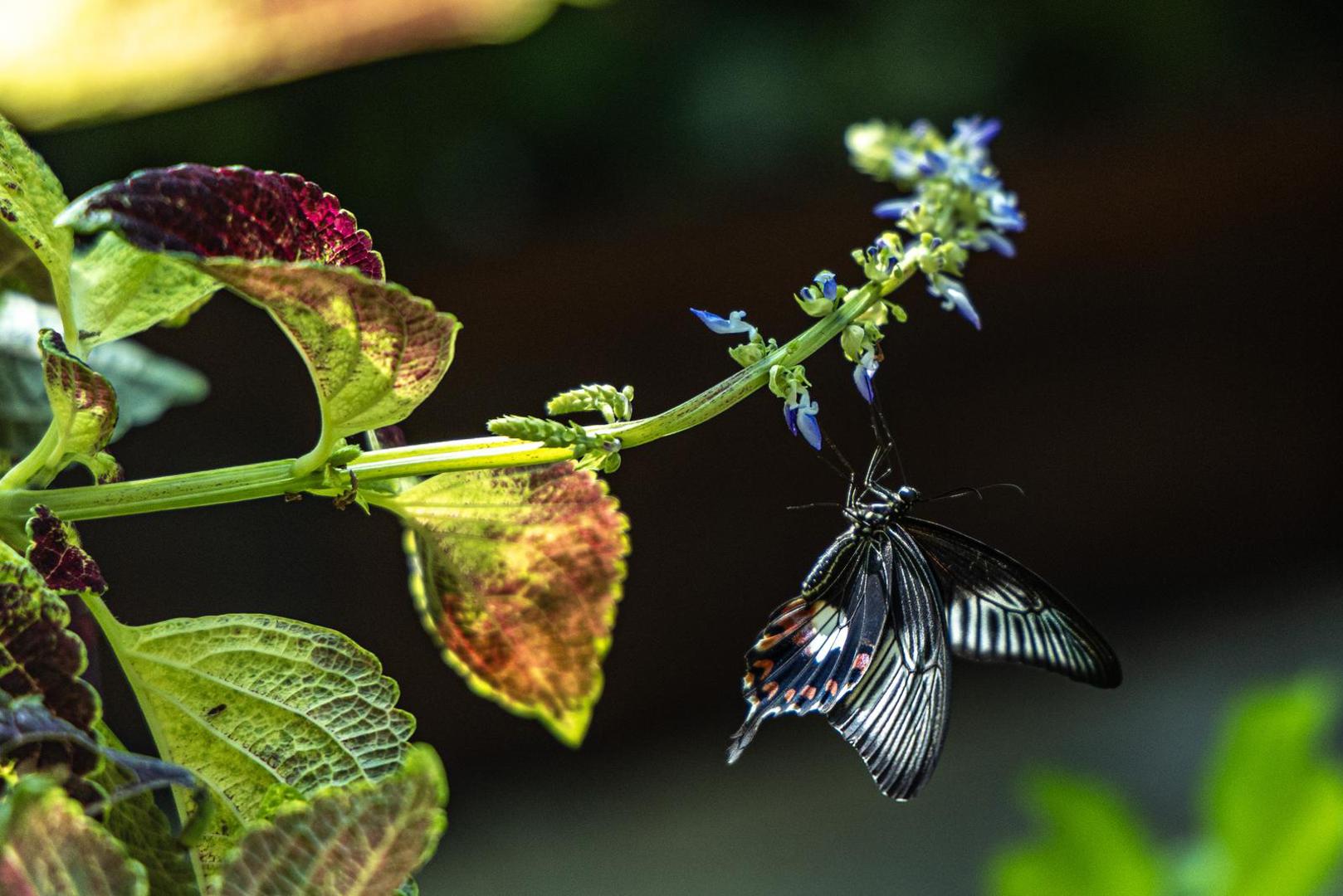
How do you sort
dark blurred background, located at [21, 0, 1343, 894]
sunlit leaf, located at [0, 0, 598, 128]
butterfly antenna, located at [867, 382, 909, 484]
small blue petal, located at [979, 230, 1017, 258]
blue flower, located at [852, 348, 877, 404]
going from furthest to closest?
dark blurred background, located at [21, 0, 1343, 894] < sunlit leaf, located at [0, 0, 598, 128] < butterfly antenna, located at [867, 382, 909, 484] < small blue petal, located at [979, 230, 1017, 258] < blue flower, located at [852, 348, 877, 404]

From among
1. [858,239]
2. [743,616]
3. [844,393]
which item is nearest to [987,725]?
[743,616]

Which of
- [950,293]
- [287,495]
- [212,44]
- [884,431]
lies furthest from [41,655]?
[212,44]

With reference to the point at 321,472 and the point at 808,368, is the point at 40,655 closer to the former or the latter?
the point at 321,472

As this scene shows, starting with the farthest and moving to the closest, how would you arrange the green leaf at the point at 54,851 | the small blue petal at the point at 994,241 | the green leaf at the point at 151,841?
the small blue petal at the point at 994,241 → the green leaf at the point at 151,841 → the green leaf at the point at 54,851

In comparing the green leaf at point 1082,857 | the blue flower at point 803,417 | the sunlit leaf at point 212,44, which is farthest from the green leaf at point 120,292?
the sunlit leaf at point 212,44

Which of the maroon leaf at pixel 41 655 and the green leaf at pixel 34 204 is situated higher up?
the green leaf at pixel 34 204

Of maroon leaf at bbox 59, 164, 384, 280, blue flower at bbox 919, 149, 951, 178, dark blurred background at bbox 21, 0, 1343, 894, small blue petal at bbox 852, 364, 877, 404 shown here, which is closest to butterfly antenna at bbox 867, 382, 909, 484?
small blue petal at bbox 852, 364, 877, 404

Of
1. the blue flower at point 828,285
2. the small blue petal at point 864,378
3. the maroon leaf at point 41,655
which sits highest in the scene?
the blue flower at point 828,285

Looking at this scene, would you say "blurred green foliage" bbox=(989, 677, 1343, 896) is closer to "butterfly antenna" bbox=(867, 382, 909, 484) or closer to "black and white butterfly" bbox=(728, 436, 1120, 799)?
"butterfly antenna" bbox=(867, 382, 909, 484)

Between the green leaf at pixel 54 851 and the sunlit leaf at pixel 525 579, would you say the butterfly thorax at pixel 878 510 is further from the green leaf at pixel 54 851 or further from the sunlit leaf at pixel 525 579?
the green leaf at pixel 54 851
